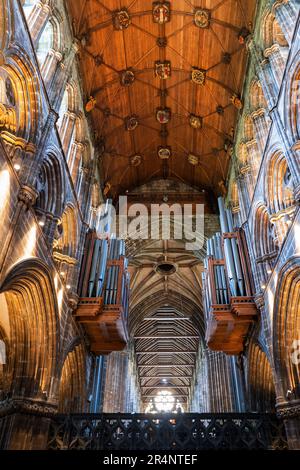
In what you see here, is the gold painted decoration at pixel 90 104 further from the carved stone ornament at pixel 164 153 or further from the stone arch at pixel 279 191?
the stone arch at pixel 279 191

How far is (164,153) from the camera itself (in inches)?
848

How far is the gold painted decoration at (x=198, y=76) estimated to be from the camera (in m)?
16.7

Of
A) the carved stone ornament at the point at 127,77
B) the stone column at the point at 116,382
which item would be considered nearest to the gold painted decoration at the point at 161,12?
the carved stone ornament at the point at 127,77

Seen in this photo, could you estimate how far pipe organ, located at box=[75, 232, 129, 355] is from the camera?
13.0m

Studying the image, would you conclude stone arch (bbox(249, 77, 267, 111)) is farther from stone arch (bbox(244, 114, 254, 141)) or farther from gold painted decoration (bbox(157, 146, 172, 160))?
gold painted decoration (bbox(157, 146, 172, 160))

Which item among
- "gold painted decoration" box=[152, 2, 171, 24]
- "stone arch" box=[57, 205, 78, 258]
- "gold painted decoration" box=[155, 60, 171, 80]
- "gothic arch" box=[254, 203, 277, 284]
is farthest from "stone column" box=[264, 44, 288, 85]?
"stone arch" box=[57, 205, 78, 258]

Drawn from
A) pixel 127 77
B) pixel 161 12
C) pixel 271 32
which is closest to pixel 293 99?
pixel 271 32

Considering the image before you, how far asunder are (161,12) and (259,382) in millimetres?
14668

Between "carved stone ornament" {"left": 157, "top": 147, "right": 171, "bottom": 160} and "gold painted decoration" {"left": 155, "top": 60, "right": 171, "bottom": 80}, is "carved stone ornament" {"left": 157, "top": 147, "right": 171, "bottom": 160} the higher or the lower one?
the higher one

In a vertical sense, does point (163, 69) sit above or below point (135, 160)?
below

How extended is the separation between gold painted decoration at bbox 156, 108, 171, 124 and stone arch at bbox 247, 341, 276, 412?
1186cm

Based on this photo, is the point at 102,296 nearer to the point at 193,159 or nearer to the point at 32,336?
the point at 32,336

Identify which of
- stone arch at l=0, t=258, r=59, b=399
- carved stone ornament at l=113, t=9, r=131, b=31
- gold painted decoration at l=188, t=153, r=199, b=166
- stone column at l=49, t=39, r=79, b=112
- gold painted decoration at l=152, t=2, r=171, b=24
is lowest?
stone arch at l=0, t=258, r=59, b=399

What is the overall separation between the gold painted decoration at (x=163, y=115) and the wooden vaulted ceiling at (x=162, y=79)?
0.07 m
